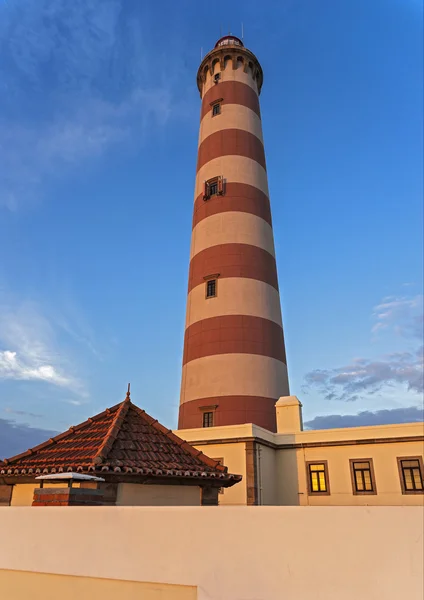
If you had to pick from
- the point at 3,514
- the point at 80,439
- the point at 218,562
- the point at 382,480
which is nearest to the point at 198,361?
the point at 382,480

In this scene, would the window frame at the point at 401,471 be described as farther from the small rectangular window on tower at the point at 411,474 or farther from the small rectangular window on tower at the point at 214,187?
the small rectangular window on tower at the point at 214,187

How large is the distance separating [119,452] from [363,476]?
12160mm

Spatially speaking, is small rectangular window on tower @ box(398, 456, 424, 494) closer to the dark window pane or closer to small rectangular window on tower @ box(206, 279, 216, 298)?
the dark window pane

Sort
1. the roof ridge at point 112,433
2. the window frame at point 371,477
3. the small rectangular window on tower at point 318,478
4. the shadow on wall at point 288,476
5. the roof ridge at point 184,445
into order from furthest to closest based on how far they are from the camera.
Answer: the shadow on wall at point 288,476
the small rectangular window on tower at point 318,478
the window frame at point 371,477
the roof ridge at point 184,445
the roof ridge at point 112,433

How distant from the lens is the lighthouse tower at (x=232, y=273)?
20.9 meters

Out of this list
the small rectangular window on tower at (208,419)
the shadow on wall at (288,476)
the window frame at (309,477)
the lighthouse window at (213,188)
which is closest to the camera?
the window frame at (309,477)

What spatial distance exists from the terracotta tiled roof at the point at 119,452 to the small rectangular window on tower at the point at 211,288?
11.9m

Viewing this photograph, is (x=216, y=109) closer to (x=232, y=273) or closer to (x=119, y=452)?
(x=232, y=273)

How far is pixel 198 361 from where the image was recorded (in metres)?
22.0

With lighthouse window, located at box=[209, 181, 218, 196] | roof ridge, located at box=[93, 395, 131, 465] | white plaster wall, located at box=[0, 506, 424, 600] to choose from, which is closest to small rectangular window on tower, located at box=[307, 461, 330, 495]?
roof ridge, located at box=[93, 395, 131, 465]

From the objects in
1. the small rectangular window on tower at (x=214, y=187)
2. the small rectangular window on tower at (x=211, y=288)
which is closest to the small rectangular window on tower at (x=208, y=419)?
the small rectangular window on tower at (x=211, y=288)

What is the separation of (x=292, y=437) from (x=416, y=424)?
5.04 meters

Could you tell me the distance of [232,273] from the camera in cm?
2305

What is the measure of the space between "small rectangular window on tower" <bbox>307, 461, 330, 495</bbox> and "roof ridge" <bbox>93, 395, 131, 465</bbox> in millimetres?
10412
